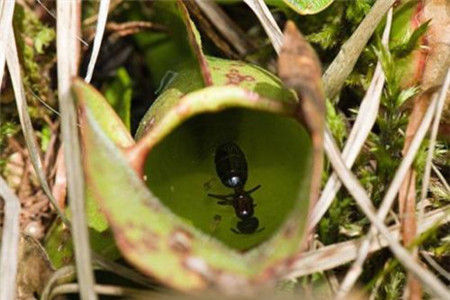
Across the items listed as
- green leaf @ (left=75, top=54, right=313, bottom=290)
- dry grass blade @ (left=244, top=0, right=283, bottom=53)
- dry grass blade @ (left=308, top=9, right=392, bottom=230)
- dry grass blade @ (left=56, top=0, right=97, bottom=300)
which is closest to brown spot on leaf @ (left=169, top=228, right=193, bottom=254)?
green leaf @ (left=75, top=54, right=313, bottom=290)

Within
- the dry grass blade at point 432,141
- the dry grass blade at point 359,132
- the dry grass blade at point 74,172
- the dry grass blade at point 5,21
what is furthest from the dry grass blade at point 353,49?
the dry grass blade at point 5,21

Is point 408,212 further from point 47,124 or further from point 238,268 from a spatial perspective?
point 47,124

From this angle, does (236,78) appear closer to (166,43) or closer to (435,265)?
(435,265)

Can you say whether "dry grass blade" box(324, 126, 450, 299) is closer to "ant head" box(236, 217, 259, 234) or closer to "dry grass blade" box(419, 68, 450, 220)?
"dry grass blade" box(419, 68, 450, 220)

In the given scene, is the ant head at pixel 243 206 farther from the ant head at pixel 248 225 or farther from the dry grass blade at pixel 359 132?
the dry grass blade at pixel 359 132

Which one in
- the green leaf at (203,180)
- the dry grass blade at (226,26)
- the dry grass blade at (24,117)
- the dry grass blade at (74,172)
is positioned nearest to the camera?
the green leaf at (203,180)

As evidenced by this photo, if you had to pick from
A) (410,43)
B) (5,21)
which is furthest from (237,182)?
(5,21)
